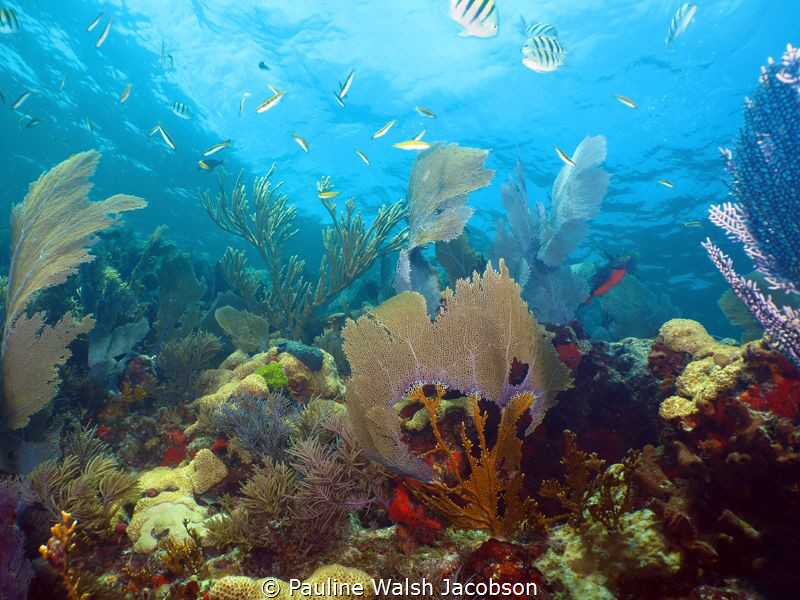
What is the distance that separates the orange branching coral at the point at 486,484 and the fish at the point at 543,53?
4769 mm

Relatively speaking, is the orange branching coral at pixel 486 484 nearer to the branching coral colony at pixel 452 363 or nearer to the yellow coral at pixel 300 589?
the branching coral colony at pixel 452 363

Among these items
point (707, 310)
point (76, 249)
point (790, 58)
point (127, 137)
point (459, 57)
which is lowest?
point (76, 249)

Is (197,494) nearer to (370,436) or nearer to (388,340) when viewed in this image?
(370,436)

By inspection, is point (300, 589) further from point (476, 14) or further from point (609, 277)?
point (609, 277)

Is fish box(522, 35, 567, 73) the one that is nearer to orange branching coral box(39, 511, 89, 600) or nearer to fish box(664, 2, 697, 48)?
fish box(664, 2, 697, 48)

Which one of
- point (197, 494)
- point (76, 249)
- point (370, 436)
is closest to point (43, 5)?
point (76, 249)

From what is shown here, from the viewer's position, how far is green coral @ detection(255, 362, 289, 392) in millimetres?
5082

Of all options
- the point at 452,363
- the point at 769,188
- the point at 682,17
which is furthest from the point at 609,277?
the point at 452,363

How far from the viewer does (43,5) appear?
14266mm

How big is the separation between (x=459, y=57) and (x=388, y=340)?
15.1 metres

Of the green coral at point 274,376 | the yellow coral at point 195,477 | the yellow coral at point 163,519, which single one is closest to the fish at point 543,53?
the green coral at point 274,376

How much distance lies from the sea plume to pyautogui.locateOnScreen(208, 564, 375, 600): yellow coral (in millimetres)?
2896

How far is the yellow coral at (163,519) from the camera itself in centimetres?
304

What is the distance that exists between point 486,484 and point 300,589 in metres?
1.44
